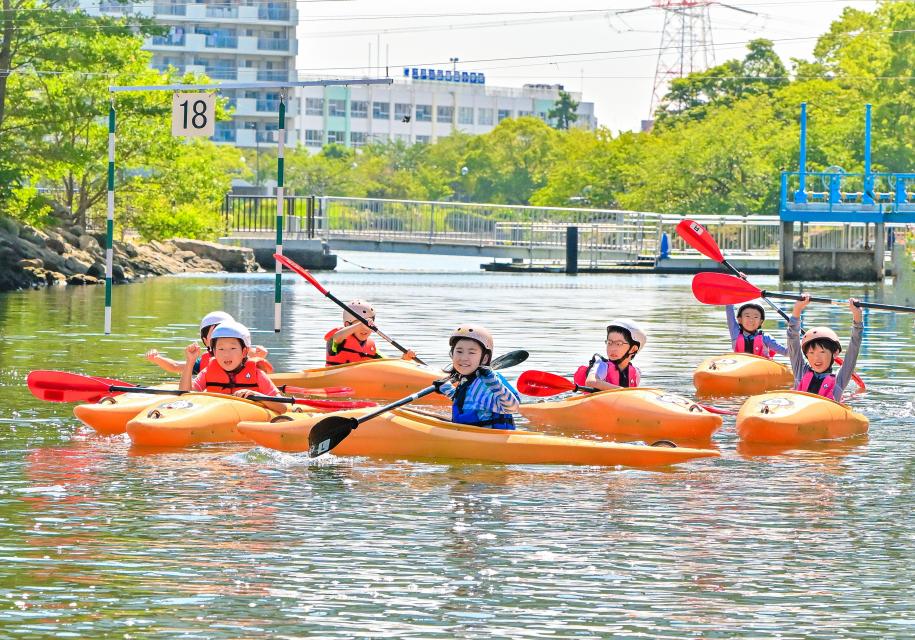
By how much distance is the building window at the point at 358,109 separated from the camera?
141875mm

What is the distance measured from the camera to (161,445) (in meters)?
12.0

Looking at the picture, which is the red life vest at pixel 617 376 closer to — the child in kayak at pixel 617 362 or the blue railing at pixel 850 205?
the child in kayak at pixel 617 362

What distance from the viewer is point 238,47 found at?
11806 cm

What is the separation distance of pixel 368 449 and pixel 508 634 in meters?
4.85

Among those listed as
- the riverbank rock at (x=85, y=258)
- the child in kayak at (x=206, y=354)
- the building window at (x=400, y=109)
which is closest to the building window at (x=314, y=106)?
the building window at (x=400, y=109)

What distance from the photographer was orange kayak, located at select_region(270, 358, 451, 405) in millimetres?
15984

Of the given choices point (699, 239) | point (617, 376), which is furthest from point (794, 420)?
point (699, 239)

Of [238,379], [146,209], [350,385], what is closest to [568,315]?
[350,385]

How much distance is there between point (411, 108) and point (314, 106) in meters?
10.9

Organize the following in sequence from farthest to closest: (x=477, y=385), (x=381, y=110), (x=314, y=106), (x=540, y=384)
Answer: (x=381, y=110) → (x=314, y=106) → (x=540, y=384) → (x=477, y=385)

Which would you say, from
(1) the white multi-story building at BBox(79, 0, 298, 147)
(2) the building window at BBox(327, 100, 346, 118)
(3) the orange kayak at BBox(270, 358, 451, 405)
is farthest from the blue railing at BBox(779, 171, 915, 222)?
(2) the building window at BBox(327, 100, 346, 118)

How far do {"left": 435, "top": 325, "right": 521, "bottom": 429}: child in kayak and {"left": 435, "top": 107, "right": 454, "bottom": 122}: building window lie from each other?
136m

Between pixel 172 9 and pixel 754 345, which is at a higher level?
pixel 172 9

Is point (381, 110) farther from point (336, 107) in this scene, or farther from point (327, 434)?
point (327, 434)
